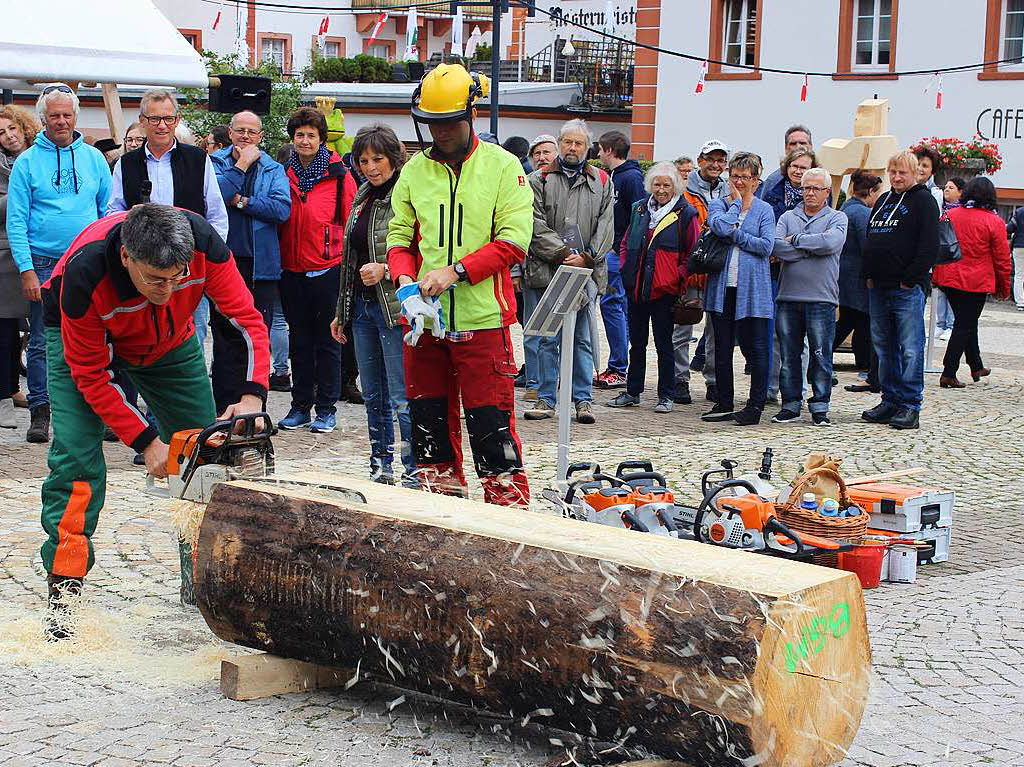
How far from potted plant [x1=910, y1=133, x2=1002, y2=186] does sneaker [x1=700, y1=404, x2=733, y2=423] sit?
43.4ft

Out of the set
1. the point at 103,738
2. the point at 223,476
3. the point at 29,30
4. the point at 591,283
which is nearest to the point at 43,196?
the point at 29,30

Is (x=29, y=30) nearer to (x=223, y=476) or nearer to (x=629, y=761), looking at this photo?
(x=223, y=476)

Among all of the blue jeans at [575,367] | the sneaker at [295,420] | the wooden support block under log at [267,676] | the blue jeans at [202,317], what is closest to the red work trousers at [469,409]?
the wooden support block under log at [267,676]

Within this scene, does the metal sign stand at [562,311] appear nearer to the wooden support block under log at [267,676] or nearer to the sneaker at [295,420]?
the sneaker at [295,420]

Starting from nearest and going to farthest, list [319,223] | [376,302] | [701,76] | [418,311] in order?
[418,311] → [376,302] → [319,223] → [701,76]

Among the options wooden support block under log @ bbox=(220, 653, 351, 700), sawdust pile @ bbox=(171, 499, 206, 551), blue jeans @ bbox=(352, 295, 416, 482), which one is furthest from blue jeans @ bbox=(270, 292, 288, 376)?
wooden support block under log @ bbox=(220, 653, 351, 700)

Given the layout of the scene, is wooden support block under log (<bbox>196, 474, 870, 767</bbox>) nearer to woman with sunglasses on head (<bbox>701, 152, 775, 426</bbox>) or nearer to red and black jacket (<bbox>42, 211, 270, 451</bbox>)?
red and black jacket (<bbox>42, 211, 270, 451</bbox>)

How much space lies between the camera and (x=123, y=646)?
16.5ft

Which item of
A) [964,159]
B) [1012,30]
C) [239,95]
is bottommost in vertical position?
[964,159]

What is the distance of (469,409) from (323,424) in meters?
3.55

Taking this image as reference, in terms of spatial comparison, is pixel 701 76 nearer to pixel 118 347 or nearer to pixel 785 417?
pixel 785 417

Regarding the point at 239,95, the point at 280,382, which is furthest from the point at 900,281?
the point at 239,95

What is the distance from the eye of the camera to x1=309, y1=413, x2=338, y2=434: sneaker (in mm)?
9250

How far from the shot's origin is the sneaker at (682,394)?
11.1 meters
